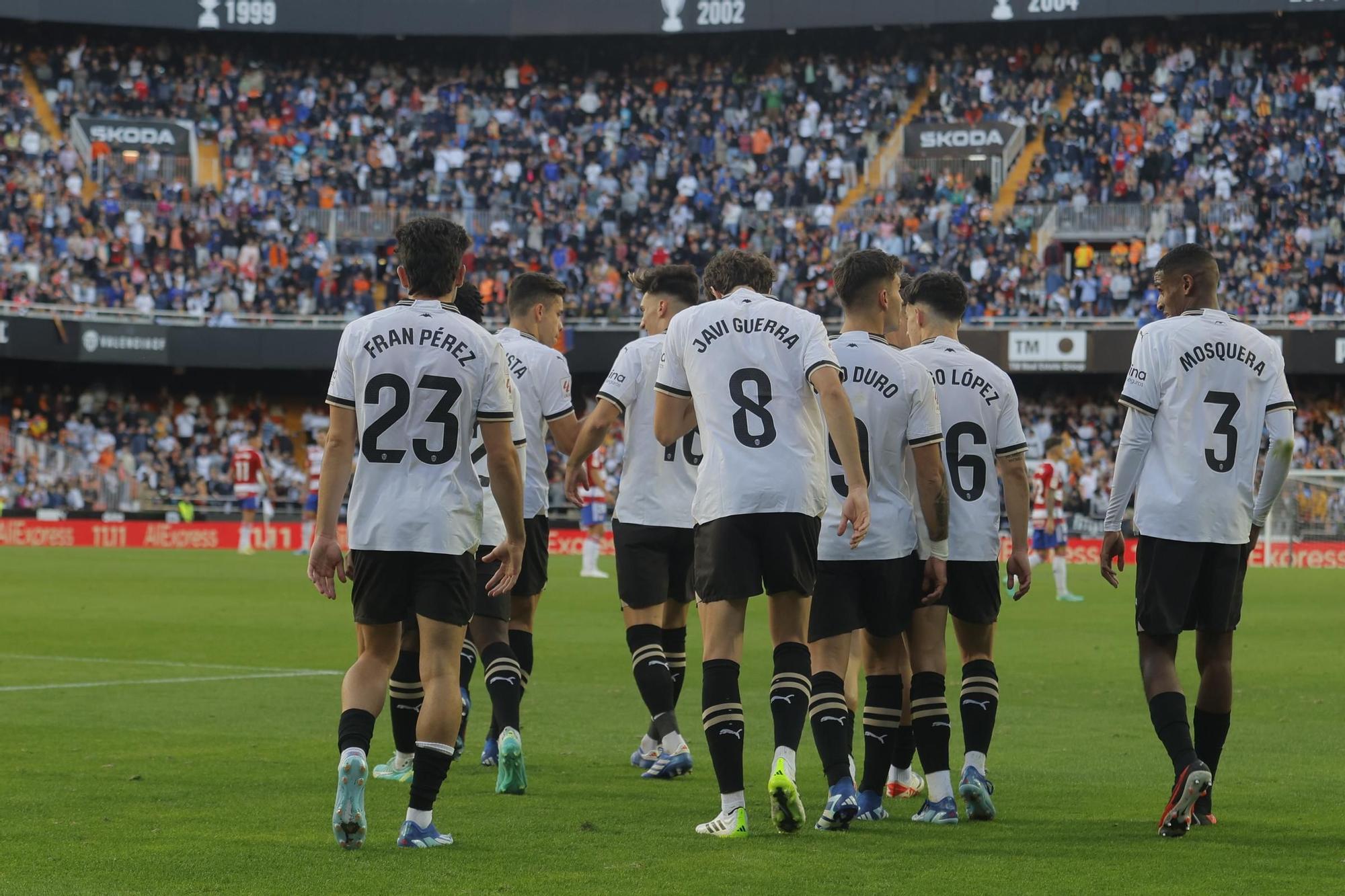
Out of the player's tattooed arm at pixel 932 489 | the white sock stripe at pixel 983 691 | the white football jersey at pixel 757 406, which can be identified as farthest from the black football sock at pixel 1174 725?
the white football jersey at pixel 757 406

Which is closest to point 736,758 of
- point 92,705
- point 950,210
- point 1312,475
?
point 92,705

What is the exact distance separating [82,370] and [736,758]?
4201 cm

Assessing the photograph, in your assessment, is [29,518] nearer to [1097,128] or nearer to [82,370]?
[82,370]

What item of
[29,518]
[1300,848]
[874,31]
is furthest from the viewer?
[874,31]

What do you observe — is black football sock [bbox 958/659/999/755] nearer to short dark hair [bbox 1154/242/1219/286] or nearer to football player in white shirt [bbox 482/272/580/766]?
short dark hair [bbox 1154/242/1219/286]

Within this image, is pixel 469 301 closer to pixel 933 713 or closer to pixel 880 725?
pixel 880 725

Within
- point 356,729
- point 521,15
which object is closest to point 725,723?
point 356,729

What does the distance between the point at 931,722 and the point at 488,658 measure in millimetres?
2439

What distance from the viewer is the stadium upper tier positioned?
42.4 metres

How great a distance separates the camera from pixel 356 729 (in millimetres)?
6434

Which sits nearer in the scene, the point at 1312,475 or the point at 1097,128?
the point at 1312,475

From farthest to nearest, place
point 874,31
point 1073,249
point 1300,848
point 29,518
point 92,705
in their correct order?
1. point 874,31
2. point 1073,249
3. point 29,518
4. point 92,705
5. point 1300,848

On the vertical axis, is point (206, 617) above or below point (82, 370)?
below

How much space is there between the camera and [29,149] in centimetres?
4572
